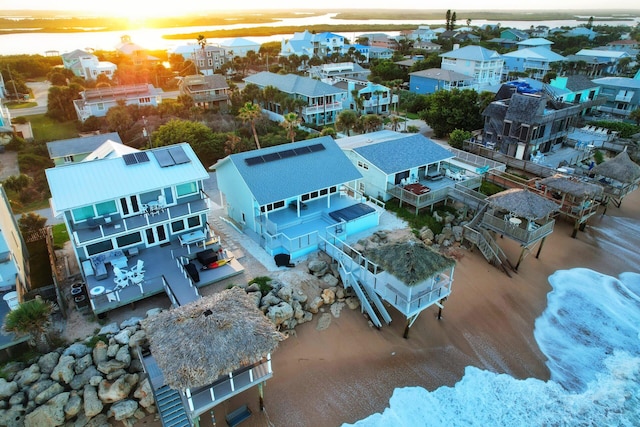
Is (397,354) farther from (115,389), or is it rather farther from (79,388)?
(79,388)

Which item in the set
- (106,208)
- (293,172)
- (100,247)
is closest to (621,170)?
(293,172)

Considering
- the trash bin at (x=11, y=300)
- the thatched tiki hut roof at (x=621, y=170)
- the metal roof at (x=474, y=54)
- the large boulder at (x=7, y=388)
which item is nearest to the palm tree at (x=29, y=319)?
the large boulder at (x=7, y=388)

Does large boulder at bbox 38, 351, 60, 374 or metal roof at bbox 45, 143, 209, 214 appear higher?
metal roof at bbox 45, 143, 209, 214

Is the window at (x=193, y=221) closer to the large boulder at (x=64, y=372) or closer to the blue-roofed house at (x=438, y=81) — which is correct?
the large boulder at (x=64, y=372)

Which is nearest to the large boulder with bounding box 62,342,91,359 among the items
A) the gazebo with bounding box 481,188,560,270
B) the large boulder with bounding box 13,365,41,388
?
the large boulder with bounding box 13,365,41,388

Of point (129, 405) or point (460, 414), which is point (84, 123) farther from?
point (460, 414)

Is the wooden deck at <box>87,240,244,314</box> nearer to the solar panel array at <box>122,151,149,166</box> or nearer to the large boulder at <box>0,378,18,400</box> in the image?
the large boulder at <box>0,378,18,400</box>

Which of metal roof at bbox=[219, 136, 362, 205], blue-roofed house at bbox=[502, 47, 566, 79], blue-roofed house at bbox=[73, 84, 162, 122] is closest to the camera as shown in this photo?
metal roof at bbox=[219, 136, 362, 205]
